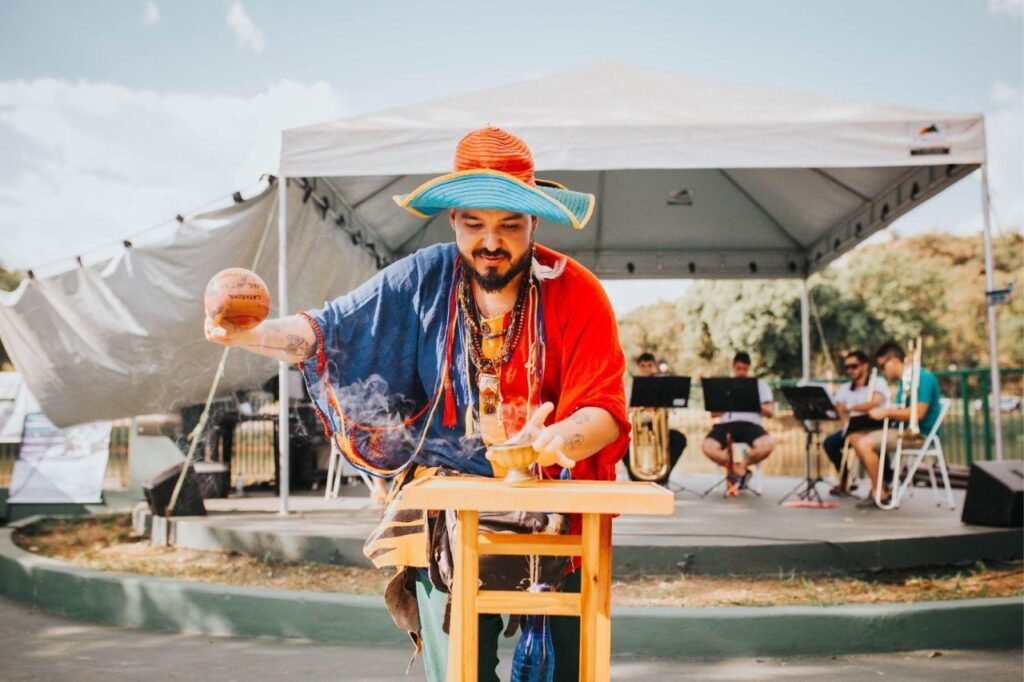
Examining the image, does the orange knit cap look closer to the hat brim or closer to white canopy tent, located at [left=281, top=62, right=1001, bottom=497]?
the hat brim

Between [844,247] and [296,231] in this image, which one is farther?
[844,247]

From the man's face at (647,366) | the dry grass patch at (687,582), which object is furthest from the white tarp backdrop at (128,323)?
the man's face at (647,366)

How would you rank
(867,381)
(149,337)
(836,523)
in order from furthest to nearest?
(867,381) → (149,337) → (836,523)

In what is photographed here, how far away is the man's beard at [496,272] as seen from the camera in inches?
81.7

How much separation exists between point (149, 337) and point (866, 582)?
18.1ft

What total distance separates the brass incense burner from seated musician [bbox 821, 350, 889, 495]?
6.94 meters

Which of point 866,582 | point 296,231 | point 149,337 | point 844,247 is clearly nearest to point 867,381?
point 844,247

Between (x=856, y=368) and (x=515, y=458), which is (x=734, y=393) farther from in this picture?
(x=515, y=458)

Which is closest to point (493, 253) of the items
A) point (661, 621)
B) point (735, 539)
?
point (661, 621)

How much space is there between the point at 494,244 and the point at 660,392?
7.11m

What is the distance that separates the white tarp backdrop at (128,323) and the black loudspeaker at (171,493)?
0.54 metres

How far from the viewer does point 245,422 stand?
10.3 meters

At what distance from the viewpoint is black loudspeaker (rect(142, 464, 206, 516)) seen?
7.15 meters

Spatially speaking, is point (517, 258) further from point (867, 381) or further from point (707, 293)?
point (707, 293)
